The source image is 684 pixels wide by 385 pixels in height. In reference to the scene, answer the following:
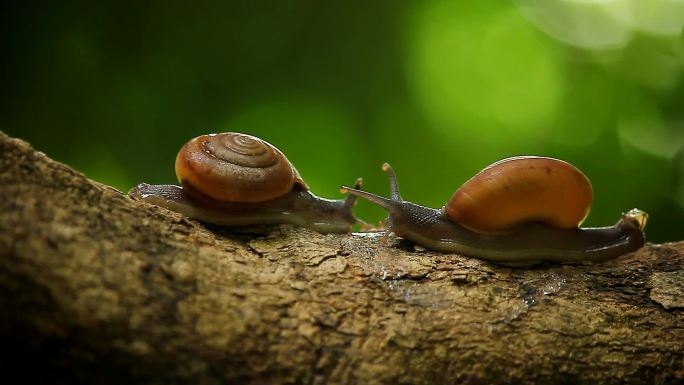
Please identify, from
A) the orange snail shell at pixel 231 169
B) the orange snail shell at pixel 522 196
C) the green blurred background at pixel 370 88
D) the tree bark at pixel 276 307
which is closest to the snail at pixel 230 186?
the orange snail shell at pixel 231 169

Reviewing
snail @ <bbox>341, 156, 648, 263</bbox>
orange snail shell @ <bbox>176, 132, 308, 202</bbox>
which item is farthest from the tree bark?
orange snail shell @ <bbox>176, 132, 308, 202</bbox>

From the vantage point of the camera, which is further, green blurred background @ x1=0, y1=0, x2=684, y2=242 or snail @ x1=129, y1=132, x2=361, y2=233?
green blurred background @ x1=0, y1=0, x2=684, y2=242

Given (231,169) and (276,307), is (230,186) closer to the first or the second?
(231,169)

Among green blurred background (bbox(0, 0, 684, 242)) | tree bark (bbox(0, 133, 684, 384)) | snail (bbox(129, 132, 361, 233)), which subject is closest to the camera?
tree bark (bbox(0, 133, 684, 384))

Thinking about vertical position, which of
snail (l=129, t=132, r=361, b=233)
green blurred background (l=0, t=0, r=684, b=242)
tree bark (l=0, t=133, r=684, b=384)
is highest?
green blurred background (l=0, t=0, r=684, b=242)

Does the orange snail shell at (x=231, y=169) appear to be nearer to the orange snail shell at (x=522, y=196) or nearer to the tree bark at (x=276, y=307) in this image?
the tree bark at (x=276, y=307)

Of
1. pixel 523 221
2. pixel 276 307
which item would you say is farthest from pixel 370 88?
pixel 276 307

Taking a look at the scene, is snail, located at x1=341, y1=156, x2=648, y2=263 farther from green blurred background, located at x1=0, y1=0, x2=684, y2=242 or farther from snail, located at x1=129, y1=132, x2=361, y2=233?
green blurred background, located at x1=0, y1=0, x2=684, y2=242
